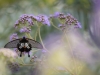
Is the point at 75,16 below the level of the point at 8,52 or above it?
above

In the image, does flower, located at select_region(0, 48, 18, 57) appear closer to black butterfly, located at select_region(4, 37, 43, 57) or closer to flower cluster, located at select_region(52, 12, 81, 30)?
black butterfly, located at select_region(4, 37, 43, 57)

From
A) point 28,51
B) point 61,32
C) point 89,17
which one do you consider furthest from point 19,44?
point 89,17

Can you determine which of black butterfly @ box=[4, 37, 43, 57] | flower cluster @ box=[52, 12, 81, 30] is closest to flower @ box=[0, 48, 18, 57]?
black butterfly @ box=[4, 37, 43, 57]

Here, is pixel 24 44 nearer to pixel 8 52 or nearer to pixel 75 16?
pixel 8 52

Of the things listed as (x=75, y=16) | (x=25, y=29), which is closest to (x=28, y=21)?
(x=25, y=29)

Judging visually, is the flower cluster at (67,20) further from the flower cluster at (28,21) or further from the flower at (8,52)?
the flower at (8,52)

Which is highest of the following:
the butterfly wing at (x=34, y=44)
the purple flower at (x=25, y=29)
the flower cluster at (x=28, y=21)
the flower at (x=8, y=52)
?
the flower cluster at (x=28, y=21)

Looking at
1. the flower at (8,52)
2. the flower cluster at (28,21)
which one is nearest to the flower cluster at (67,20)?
the flower cluster at (28,21)

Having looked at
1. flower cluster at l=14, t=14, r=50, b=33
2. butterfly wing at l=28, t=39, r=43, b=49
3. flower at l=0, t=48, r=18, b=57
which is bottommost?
flower at l=0, t=48, r=18, b=57
